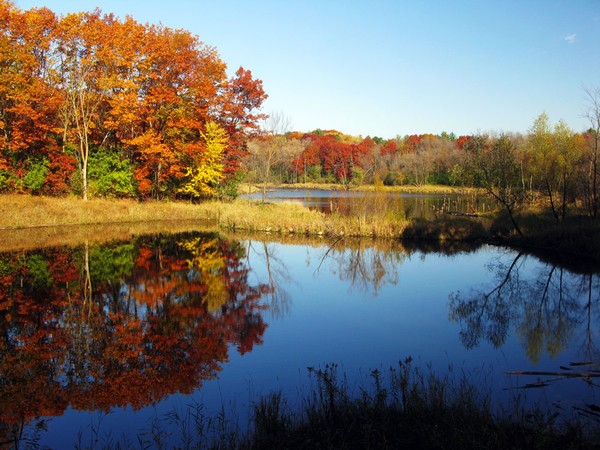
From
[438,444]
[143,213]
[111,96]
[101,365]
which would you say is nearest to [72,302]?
[101,365]

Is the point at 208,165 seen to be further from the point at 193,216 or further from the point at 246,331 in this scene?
the point at 246,331

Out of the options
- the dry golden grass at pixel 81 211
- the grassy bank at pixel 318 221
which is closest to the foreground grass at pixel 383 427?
the grassy bank at pixel 318 221

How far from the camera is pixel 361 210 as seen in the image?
24.2 m

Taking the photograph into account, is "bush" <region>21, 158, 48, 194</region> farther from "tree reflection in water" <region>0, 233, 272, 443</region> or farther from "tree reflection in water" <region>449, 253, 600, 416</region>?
"tree reflection in water" <region>449, 253, 600, 416</region>

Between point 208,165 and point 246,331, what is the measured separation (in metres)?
24.2

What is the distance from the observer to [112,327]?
389 inches

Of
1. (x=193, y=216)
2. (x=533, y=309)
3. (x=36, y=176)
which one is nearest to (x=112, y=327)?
(x=533, y=309)

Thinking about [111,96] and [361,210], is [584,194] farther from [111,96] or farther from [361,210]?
[111,96]

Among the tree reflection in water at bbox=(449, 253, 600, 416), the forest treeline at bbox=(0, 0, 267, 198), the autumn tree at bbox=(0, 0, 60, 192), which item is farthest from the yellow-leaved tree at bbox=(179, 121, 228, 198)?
the tree reflection in water at bbox=(449, 253, 600, 416)

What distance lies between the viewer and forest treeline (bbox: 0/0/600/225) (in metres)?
25.5

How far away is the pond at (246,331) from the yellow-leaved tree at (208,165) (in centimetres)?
1485

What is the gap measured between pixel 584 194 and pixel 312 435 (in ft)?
66.4

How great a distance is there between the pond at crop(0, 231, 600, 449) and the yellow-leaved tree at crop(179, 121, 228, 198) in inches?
585

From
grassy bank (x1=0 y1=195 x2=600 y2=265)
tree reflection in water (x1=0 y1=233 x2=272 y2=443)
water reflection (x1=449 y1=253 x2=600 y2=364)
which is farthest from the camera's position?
grassy bank (x1=0 y1=195 x2=600 y2=265)
